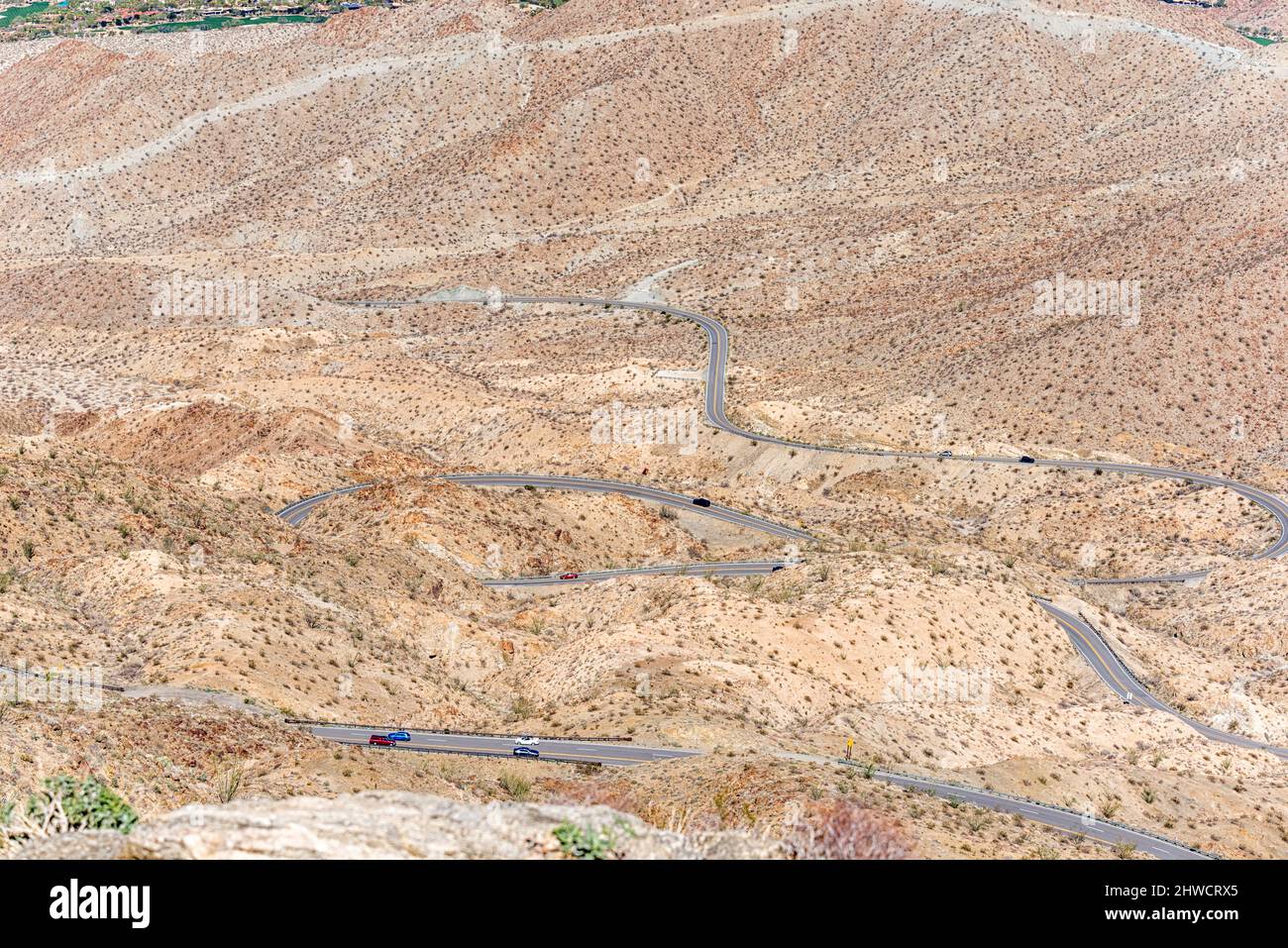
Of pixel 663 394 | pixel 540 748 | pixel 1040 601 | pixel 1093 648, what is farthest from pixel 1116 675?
pixel 663 394

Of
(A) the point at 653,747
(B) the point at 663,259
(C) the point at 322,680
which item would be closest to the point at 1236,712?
(A) the point at 653,747

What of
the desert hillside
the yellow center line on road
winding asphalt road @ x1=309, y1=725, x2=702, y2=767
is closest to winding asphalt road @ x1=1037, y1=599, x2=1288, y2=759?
the yellow center line on road

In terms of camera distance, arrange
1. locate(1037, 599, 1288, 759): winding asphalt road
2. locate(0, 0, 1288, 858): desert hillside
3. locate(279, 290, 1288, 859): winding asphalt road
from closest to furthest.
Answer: locate(279, 290, 1288, 859): winding asphalt road
locate(0, 0, 1288, 858): desert hillside
locate(1037, 599, 1288, 759): winding asphalt road

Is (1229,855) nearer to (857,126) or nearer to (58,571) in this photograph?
(58,571)

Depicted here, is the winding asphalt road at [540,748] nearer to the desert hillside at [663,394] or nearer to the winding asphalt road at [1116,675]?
the desert hillside at [663,394]

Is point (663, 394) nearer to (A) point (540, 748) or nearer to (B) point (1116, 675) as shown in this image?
(B) point (1116, 675)

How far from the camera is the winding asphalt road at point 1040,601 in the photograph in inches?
1422

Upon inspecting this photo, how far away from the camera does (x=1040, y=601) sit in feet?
187

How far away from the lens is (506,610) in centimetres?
5641

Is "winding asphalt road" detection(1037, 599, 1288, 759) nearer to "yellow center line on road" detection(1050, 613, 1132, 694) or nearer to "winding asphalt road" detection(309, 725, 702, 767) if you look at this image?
"yellow center line on road" detection(1050, 613, 1132, 694)

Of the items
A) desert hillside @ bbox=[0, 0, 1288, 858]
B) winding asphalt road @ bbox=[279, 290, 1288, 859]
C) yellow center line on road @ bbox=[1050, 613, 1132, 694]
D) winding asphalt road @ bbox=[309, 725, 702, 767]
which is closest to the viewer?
winding asphalt road @ bbox=[309, 725, 702, 767]

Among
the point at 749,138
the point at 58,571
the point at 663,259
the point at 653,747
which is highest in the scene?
the point at 749,138

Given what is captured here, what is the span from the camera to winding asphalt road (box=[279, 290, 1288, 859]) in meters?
36.1

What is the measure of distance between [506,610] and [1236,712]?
30208mm
